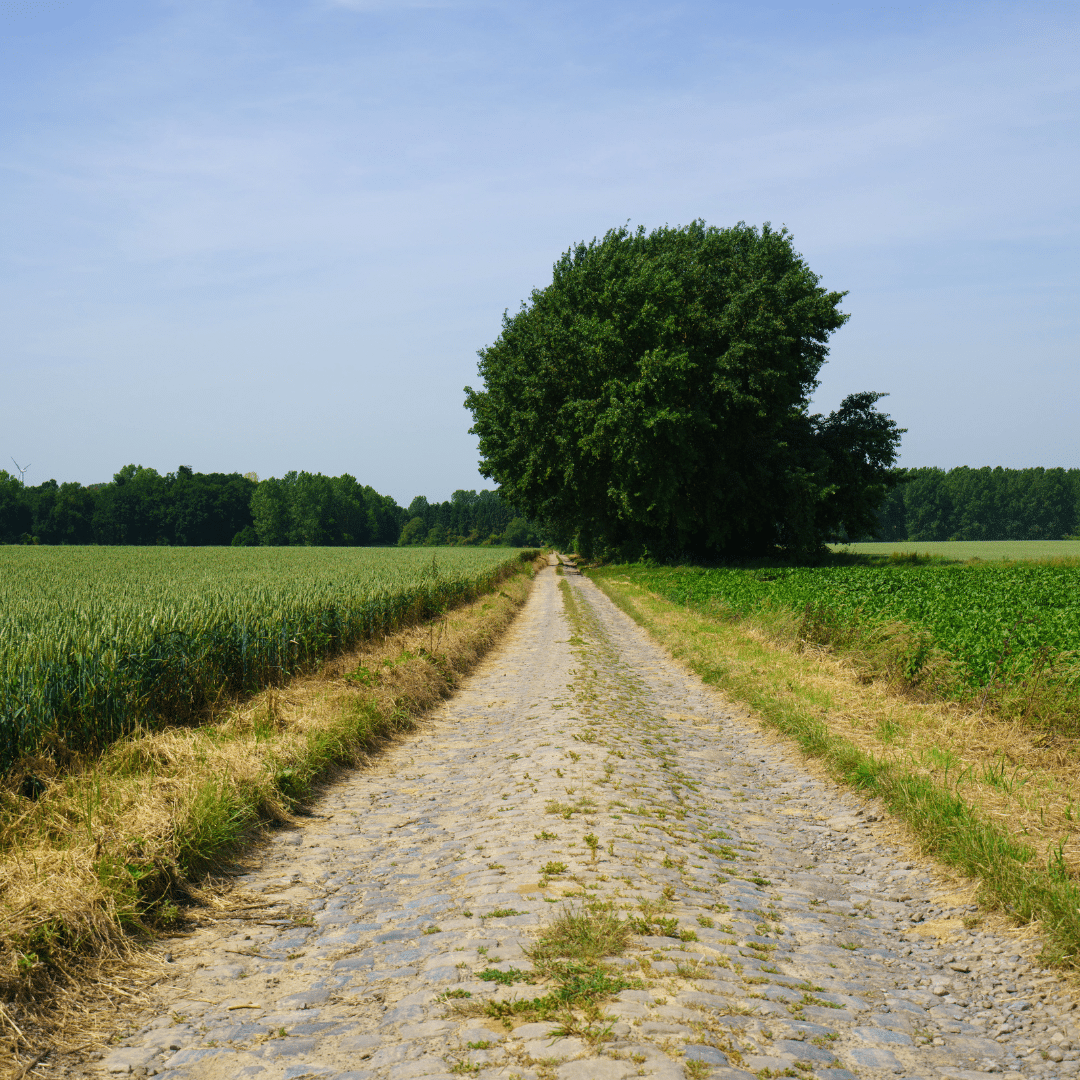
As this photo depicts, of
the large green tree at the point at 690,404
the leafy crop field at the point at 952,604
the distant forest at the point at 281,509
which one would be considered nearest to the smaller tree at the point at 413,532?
the distant forest at the point at 281,509

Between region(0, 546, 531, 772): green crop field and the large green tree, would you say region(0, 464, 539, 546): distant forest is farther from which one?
region(0, 546, 531, 772): green crop field

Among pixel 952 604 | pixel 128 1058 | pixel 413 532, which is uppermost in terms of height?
pixel 413 532

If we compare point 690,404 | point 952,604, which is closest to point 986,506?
point 690,404

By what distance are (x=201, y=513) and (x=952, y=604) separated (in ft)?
452

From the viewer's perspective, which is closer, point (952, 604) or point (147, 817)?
point (147, 817)

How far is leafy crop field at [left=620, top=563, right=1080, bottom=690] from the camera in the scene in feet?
31.9

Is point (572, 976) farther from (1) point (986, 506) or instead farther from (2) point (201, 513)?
(1) point (986, 506)

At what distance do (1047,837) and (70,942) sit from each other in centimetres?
692

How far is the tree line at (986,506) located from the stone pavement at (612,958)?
131756mm

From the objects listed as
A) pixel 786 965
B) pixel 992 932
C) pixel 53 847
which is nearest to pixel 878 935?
pixel 992 932

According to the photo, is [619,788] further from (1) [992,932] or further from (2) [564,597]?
(2) [564,597]

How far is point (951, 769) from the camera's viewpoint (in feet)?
24.8

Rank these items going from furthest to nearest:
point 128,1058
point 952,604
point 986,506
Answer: point 986,506 → point 952,604 → point 128,1058

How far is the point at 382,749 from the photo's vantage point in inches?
386
